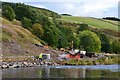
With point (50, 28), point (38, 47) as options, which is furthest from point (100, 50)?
point (38, 47)

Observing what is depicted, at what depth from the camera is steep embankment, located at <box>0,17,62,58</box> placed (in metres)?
102

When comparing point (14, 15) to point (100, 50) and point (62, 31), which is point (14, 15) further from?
point (100, 50)

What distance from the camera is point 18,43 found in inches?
4471

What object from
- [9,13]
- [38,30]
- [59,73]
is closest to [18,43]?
[38,30]

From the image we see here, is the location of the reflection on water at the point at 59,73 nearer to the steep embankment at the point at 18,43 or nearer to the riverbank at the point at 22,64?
the riverbank at the point at 22,64

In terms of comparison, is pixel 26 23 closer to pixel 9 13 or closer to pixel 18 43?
pixel 9 13

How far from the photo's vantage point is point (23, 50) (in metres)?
107

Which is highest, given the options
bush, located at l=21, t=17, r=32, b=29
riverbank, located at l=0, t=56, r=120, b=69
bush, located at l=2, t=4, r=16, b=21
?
bush, located at l=2, t=4, r=16, b=21

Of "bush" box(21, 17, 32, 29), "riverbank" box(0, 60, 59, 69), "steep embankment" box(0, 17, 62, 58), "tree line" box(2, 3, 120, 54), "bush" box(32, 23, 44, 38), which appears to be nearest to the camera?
"riverbank" box(0, 60, 59, 69)

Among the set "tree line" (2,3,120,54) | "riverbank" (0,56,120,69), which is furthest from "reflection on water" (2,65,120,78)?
"tree line" (2,3,120,54)

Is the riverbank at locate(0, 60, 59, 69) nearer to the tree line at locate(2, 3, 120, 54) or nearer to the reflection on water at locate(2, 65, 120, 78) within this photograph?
the reflection on water at locate(2, 65, 120, 78)

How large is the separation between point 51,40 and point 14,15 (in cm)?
2111

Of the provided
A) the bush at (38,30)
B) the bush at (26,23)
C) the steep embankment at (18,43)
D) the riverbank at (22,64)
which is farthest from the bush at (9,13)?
the riverbank at (22,64)

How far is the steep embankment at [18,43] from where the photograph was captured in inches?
4019
